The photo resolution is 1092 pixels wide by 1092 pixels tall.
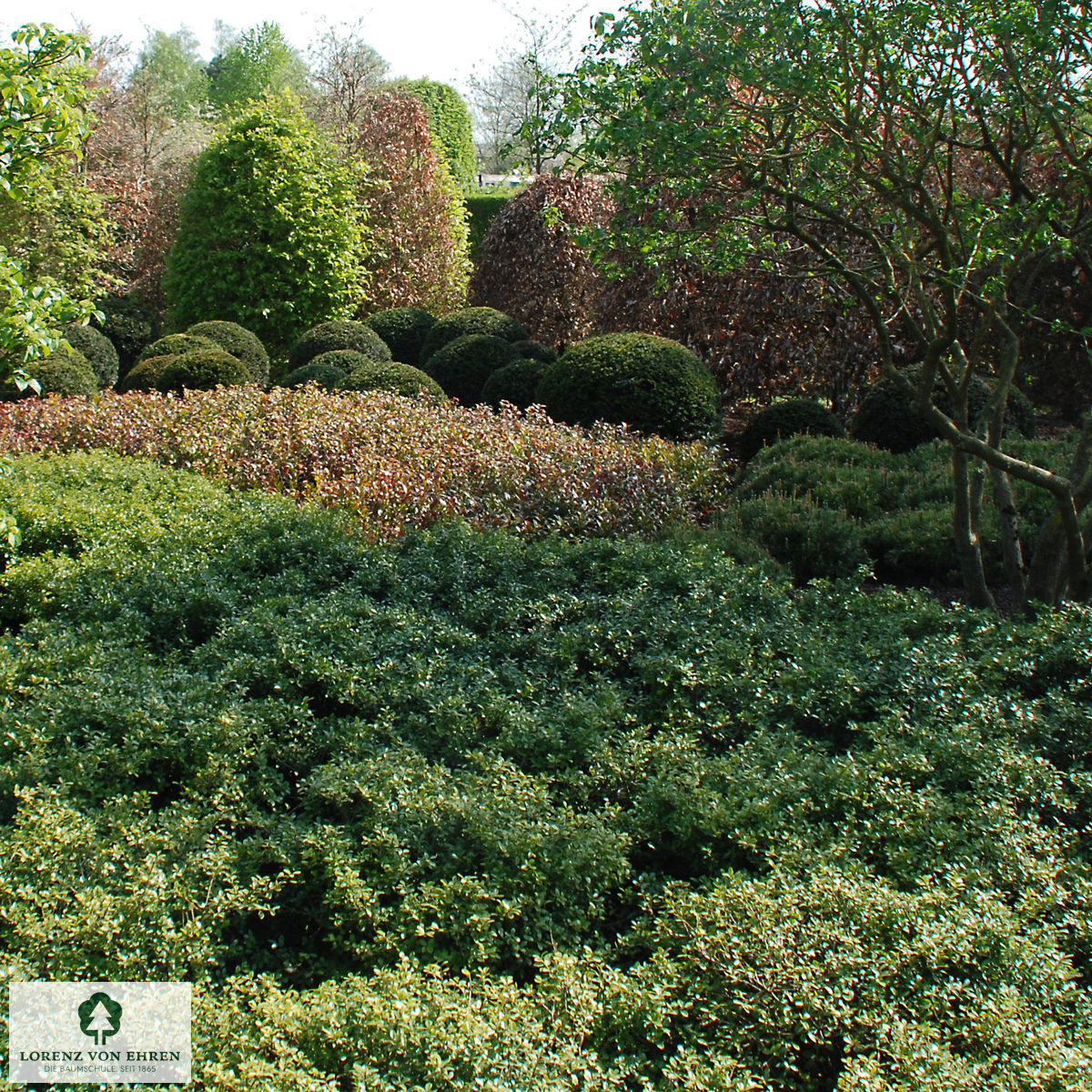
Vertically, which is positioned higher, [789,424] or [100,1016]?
[789,424]

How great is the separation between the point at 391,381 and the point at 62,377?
4.35m

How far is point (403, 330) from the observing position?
1342 cm

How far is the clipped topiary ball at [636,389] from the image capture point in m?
8.67

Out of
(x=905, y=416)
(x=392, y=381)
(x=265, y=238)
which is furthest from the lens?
(x=265, y=238)

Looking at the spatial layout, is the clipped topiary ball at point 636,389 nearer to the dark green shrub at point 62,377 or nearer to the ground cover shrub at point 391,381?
the ground cover shrub at point 391,381

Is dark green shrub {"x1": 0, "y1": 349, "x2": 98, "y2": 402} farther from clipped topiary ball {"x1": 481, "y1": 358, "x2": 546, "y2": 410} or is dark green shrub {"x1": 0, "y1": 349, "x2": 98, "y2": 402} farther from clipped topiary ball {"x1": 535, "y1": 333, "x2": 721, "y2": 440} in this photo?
clipped topiary ball {"x1": 535, "y1": 333, "x2": 721, "y2": 440}

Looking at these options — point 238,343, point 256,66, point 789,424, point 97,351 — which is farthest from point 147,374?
point 256,66

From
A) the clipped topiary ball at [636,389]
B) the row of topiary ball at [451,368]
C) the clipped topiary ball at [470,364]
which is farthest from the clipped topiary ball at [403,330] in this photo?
the clipped topiary ball at [636,389]

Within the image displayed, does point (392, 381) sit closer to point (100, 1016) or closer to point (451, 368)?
point (451, 368)

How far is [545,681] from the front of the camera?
382cm

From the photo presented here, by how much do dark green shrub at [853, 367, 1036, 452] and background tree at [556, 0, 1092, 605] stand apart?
10.8ft

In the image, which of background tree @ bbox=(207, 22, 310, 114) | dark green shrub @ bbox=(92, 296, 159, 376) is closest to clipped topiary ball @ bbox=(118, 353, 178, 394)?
dark green shrub @ bbox=(92, 296, 159, 376)

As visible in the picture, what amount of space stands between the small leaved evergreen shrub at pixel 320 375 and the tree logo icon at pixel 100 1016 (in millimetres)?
8675

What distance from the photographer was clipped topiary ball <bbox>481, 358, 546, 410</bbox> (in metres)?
10.3
